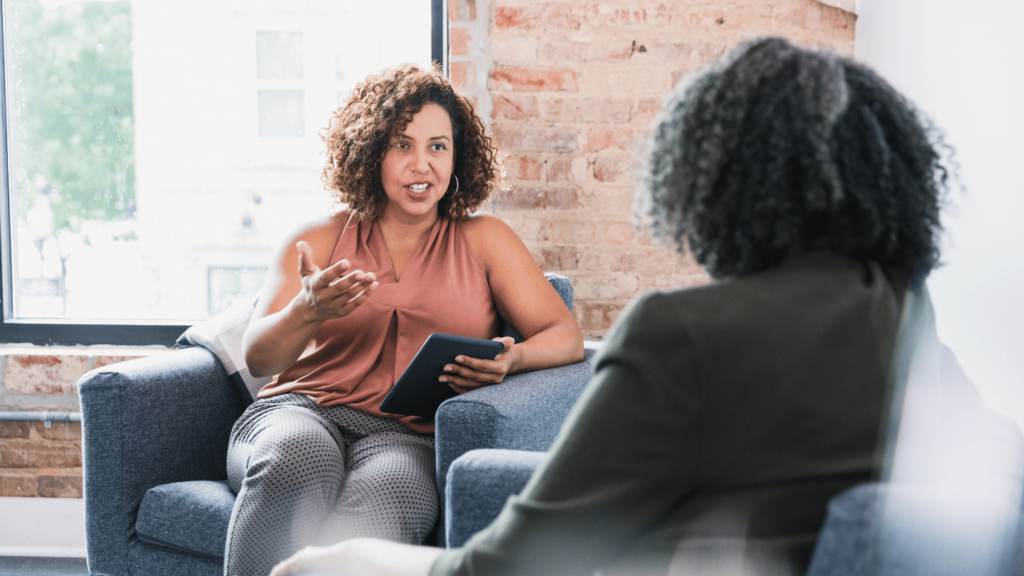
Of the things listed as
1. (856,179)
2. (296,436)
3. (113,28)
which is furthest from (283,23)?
(856,179)

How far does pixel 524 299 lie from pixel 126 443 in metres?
0.88

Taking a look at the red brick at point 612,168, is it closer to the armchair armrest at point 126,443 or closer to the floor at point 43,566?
the armchair armrest at point 126,443

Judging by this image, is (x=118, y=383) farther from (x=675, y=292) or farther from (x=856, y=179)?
(x=856, y=179)

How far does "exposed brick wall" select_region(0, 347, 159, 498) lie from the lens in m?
2.21

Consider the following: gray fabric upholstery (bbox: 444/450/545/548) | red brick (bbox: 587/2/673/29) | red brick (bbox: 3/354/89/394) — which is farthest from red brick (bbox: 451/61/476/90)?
gray fabric upholstery (bbox: 444/450/545/548)

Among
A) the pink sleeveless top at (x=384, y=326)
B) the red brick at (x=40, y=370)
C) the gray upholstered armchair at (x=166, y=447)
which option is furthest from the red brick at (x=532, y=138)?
the red brick at (x=40, y=370)

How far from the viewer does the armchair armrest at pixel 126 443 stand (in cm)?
145

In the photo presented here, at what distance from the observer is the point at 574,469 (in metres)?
0.57

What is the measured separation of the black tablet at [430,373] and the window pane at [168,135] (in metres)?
1.04

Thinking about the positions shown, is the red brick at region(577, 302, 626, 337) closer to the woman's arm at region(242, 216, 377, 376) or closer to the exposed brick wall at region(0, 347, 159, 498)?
the woman's arm at region(242, 216, 377, 376)

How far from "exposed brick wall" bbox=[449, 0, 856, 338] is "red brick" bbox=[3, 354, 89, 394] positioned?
4.44 feet

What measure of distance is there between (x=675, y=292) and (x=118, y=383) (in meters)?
1.27

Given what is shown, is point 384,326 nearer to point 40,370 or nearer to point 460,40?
point 460,40

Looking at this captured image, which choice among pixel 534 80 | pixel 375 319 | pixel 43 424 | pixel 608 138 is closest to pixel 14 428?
pixel 43 424
